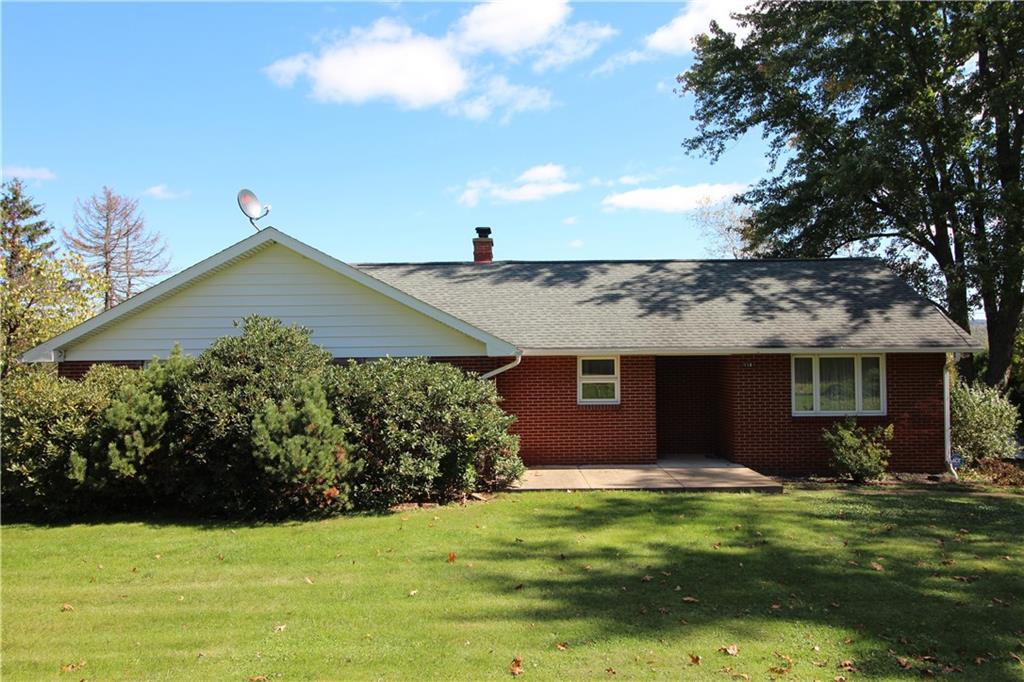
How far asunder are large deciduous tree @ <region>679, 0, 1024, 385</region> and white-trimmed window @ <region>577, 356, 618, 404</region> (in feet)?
35.1

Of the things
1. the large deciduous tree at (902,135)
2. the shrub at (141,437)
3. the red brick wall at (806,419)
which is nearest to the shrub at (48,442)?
the shrub at (141,437)

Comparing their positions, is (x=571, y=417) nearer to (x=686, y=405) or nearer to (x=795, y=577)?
(x=686, y=405)

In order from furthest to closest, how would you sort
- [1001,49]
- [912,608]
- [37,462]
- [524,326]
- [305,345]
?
1. [1001,49]
2. [524,326]
3. [305,345]
4. [37,462]
5. [912,608]

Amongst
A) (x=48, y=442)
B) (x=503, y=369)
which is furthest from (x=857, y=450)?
(x=48, y=442)

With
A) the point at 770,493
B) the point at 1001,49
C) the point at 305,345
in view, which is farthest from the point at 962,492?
the point at 1001,49

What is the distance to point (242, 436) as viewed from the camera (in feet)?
31.9

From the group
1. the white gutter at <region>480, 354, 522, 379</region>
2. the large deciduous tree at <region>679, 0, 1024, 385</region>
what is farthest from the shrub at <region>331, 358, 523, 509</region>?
the large deciduous tree at <region>679, 0, 1024, 385</region>

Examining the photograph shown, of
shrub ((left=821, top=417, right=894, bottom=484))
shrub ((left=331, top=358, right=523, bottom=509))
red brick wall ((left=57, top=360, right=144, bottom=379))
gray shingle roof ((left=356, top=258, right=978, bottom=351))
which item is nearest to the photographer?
shrub ((left=331, top=358, right=523, bottom=509))

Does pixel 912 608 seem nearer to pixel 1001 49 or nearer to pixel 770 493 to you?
pixel 770 493

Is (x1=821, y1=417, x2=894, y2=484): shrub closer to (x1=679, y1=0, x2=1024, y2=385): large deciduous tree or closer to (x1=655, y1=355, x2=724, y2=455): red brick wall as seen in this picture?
(x1=655, y1=355, x2=724, y2=455): red brick wall

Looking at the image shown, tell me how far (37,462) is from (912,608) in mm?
10932

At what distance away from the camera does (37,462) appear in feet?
31.7

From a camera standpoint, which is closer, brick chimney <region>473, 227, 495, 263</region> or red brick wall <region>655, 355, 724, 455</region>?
red brick wall <region>655, 355, 724, 455</region>

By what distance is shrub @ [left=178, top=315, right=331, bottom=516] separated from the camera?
9805mm
